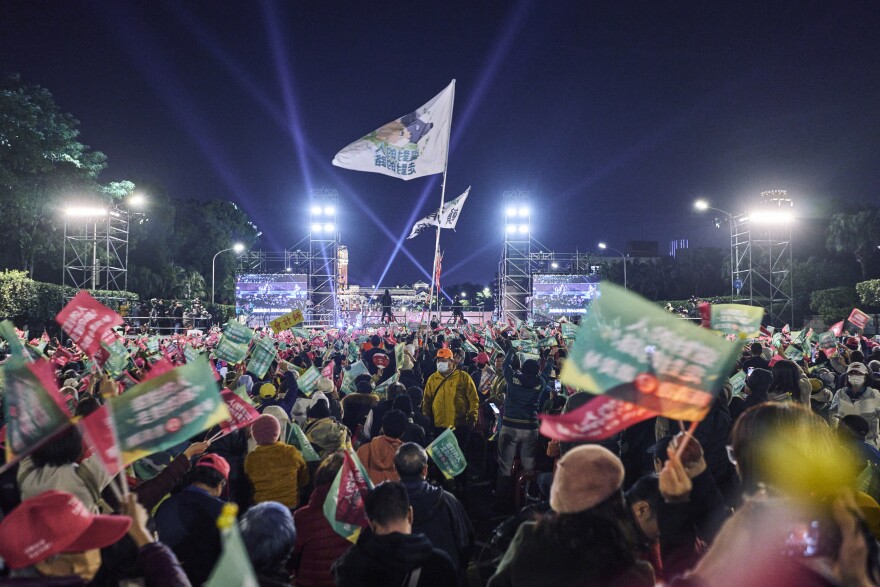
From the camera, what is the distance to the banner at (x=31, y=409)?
8.89ft

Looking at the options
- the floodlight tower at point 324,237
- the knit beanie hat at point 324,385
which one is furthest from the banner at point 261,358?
the floodlight tower at point 324,237

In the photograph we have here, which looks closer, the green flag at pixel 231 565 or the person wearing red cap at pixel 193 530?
the green flag at pixel 231 565

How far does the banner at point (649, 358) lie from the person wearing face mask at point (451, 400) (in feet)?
17.4

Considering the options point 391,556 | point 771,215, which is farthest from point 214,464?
point 771,215

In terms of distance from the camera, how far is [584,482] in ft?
7.75

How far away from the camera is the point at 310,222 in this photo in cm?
4022

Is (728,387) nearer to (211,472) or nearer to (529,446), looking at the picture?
(529,446)

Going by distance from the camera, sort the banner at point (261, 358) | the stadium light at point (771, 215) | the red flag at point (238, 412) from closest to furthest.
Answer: the red flag at point (238, 412) < the banner at point (261, 358) < the stadium light at point (771, 215)

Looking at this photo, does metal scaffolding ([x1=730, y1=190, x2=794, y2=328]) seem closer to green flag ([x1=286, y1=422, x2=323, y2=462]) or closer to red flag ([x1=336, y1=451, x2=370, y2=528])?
green flag ([x1=286, y1=422, x2=323, y2=462])

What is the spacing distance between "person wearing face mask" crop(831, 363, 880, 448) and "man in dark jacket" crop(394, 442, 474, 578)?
4.68 meters

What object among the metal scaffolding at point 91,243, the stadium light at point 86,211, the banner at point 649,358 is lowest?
the banner at point 649,358

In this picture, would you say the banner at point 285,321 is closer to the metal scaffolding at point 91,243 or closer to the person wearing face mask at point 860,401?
the person wearing face mask at point 860,401

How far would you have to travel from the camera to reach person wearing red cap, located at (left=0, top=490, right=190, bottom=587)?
89.6 inches

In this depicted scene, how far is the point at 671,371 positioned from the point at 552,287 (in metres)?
43.4
